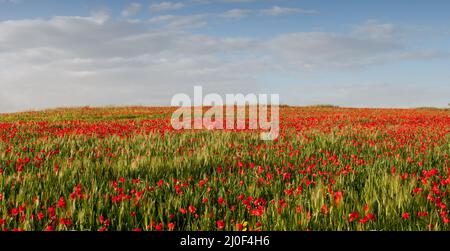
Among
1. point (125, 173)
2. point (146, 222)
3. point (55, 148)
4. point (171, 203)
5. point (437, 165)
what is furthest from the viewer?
point (55, 148)

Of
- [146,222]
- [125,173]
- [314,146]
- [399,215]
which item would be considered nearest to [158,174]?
[125,173]

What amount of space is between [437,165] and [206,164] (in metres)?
4.47

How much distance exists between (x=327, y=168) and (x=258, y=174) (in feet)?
4.62

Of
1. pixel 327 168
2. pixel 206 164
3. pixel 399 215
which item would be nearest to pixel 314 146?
pixel 327 168
